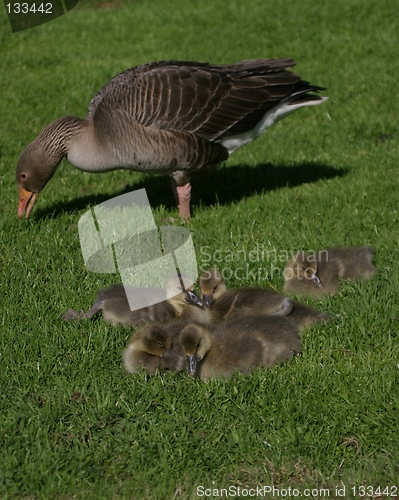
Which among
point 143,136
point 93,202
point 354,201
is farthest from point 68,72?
point 354,201

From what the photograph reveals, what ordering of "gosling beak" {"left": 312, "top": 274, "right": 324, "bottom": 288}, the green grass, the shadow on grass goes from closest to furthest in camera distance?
the green grass → "gosling beak" {"left": 312, "top": 274, "right": 324, "bottom": 288} → the shadow on grass

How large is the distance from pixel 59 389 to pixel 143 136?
137 inches

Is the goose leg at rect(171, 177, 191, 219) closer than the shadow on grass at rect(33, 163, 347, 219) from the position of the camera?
Yes

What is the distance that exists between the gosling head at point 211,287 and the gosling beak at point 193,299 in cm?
6

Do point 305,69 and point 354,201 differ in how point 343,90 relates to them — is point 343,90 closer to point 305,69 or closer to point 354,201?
point 305,69

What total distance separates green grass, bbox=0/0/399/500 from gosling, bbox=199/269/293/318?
392mm

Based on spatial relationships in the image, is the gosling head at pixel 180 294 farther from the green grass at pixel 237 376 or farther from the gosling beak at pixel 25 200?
the gosling beak at pixel 25 200

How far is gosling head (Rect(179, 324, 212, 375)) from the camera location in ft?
14.7

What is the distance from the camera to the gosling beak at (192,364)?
4469 millimetres

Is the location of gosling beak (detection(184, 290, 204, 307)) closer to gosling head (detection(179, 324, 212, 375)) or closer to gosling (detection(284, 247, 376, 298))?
gosling head (detection(179, 324, 212, 375))

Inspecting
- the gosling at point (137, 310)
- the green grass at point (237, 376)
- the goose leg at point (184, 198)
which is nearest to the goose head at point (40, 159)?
the green grass at point (237, 376)

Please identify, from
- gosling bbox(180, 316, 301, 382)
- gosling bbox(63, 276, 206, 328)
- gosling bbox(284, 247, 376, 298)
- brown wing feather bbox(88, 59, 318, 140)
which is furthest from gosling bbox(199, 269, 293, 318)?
brown wing feather bbox(88, 59, 318, 140)

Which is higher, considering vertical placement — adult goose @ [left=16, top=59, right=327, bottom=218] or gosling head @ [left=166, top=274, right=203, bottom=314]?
adult goose @ [left=16, top=59, right=327, bottom=218]

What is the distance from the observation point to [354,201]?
7.81m
